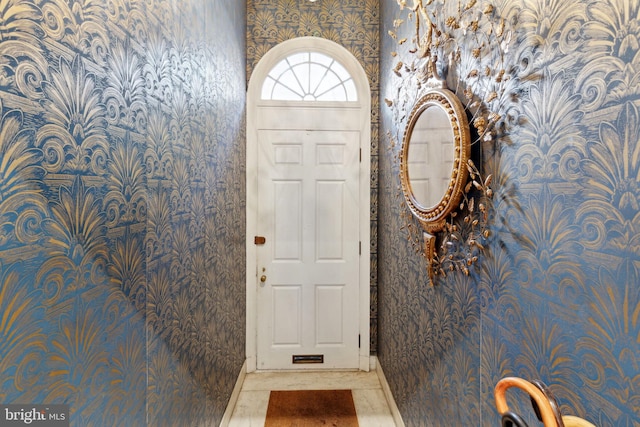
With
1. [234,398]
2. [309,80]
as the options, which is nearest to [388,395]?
[234,398]

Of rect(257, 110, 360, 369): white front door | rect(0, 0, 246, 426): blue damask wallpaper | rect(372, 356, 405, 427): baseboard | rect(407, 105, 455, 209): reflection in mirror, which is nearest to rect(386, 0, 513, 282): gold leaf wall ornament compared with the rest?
rect(407, 105, 455, 209): reflection in mirror

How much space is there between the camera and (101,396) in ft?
2.64

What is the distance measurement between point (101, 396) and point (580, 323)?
1071mm

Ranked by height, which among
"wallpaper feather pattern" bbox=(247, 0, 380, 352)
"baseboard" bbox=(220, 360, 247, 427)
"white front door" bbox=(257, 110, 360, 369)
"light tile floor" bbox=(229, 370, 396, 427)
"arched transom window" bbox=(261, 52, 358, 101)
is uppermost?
"wallpaper feather pattern" bbox=(247, 0, 380, 352)

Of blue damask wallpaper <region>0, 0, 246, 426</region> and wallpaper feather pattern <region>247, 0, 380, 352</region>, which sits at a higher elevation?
wallpaper feather pattern <region>247, 0, 380, 352</region>

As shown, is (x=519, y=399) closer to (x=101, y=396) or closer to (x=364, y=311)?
(x=101, y=396)

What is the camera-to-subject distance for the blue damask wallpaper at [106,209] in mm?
587

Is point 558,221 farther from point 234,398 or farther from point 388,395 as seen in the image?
point 234,398

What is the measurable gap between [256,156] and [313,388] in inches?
72.2

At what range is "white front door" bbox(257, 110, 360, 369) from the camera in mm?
2705

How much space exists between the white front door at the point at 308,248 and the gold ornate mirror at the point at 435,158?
107 centimetres

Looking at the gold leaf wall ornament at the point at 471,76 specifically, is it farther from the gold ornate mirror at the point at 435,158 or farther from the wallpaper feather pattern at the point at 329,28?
the wallpaper feather pattern at the point at 329,28

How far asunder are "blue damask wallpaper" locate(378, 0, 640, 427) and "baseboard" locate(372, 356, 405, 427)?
2.86 ft

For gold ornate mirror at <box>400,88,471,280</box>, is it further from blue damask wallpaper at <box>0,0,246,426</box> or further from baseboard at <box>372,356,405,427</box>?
baseboard at <box>372,356,405,427</box>
